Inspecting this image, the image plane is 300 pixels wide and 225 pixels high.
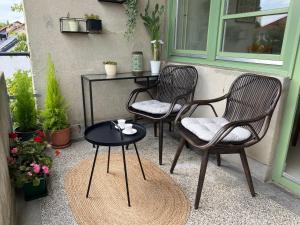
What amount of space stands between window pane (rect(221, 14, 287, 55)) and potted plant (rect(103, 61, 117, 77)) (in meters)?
1.34

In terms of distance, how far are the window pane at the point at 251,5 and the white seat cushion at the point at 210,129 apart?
108 cm

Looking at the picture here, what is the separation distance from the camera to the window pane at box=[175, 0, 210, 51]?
8.92ft

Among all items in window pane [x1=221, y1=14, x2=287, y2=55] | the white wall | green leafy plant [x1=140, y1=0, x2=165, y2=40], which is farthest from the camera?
green leafy plant [x1=140, y1=0, x2=165, y2=40]

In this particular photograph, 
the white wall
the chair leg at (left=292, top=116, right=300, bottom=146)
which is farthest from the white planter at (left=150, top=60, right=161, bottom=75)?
the white wall

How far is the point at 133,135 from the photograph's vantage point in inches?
68.6

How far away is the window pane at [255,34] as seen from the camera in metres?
1.95

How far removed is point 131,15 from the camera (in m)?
2.98

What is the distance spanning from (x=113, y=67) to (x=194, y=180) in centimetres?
170

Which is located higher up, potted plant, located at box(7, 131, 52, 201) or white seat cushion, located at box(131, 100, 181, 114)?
white seat cushion, located at box(131, 100, 181, 114)

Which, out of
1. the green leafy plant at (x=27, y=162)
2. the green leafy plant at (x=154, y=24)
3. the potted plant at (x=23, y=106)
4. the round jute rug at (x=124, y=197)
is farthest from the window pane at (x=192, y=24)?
the green leafy plant at (x=27, y=162)

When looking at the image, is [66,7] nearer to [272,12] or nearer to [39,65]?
[39,65]

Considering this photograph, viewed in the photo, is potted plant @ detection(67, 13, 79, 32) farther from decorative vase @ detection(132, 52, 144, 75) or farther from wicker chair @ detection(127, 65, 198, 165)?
wicker chair @ detection(127, 65, 198, 165)

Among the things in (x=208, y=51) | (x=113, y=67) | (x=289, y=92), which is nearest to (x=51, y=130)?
(x=113, y=67)

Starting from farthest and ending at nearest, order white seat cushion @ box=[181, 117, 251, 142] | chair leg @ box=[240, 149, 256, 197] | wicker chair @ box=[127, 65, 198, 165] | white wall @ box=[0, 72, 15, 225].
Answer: wicker chair @ box=[127, 65, 198, 165], chair leg @ box=[240, 149, 256, 197], white seat cushion @ box=[181, 117, 251, 142], white wall @ box=[0, 72, 15, 225]
